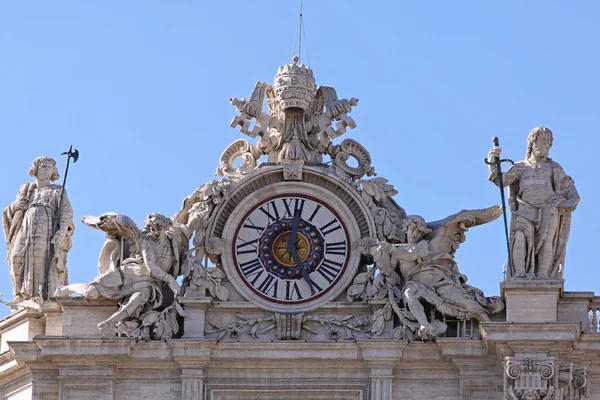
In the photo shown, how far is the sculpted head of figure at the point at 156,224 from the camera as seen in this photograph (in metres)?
39.2

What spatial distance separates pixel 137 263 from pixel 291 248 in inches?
78.8

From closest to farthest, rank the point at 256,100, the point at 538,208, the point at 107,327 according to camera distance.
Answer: the point at 107,327
the point at 538,208
the point at 256,100

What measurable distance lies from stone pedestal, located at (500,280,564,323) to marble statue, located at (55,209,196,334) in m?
4.24

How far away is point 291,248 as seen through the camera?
39.3 m

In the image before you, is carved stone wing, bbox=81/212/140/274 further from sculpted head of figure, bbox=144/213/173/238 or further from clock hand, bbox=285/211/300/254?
clock hand, bbox=285/211/300/254

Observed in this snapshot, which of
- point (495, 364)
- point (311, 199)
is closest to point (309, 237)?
point (311, 199)

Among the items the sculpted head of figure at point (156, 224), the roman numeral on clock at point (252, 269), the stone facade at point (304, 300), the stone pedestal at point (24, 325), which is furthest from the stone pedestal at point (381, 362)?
the stone pedestal at point (24, 325)

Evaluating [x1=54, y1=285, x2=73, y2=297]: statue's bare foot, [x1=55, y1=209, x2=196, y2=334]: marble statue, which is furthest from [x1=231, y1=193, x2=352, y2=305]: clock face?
[x1=54, y1=285, x2=73, y2=297]: statue's bare foot

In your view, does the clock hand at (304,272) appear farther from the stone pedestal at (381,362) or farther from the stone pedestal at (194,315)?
the stone pedestal at (194,315)

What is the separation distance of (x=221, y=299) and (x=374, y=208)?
90.7 inches

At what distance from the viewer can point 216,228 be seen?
39.4 metres

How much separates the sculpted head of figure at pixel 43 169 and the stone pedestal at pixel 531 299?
6.44 metres

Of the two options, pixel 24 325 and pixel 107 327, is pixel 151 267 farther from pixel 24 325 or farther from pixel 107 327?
pixel 24 325

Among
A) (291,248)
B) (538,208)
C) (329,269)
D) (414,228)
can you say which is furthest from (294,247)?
(538,208)
